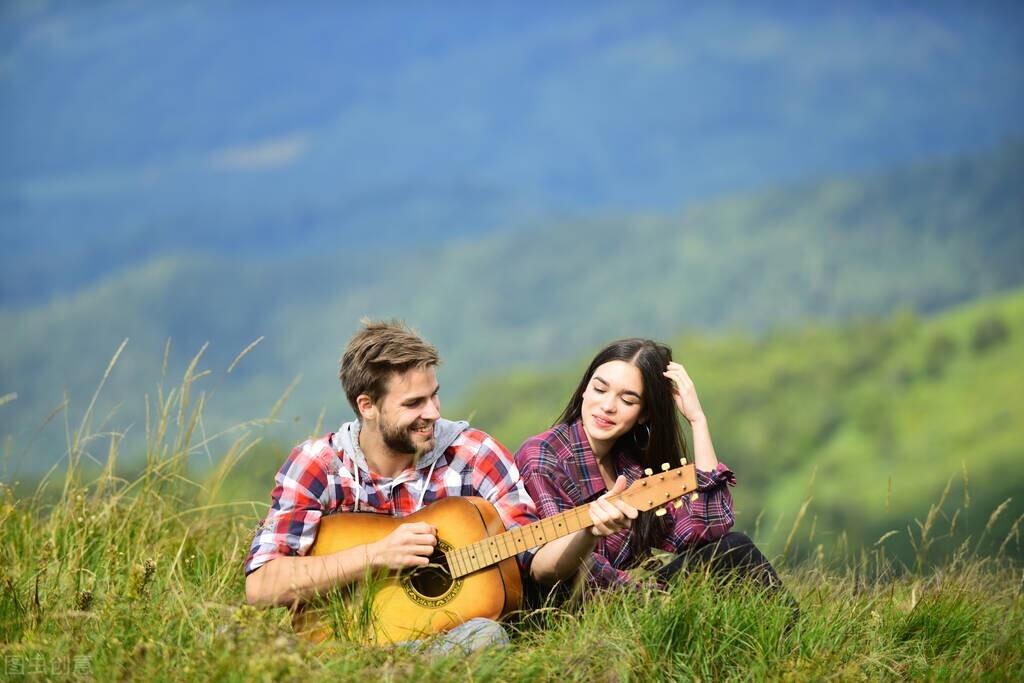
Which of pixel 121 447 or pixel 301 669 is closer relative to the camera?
pixel 301 669

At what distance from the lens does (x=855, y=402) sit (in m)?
24.4

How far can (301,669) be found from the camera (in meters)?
3.02

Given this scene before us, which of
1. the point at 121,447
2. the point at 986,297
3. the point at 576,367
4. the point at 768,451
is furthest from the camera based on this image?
the point at 986,297

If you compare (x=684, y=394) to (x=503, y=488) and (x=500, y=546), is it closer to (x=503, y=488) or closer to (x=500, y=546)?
(x=503, y=488)

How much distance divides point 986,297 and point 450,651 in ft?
83.6

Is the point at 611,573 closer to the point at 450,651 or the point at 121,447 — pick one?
the point at 450,651

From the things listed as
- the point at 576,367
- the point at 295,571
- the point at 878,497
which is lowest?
the point at 878,497

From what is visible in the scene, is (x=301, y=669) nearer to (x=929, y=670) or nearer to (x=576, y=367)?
(x=929, y=670)

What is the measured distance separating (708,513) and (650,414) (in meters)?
0.38

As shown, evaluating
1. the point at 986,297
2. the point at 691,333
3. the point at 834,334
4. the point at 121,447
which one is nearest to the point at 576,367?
the point at 691,333

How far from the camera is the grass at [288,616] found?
317 cm

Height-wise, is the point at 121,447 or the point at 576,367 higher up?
the point at 576,367

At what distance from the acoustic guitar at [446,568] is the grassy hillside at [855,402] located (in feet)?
54.7

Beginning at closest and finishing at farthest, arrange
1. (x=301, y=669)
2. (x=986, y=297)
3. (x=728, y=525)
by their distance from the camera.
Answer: (x=301, y=669)
(x=728, y=525)
(x=986, y=297)
